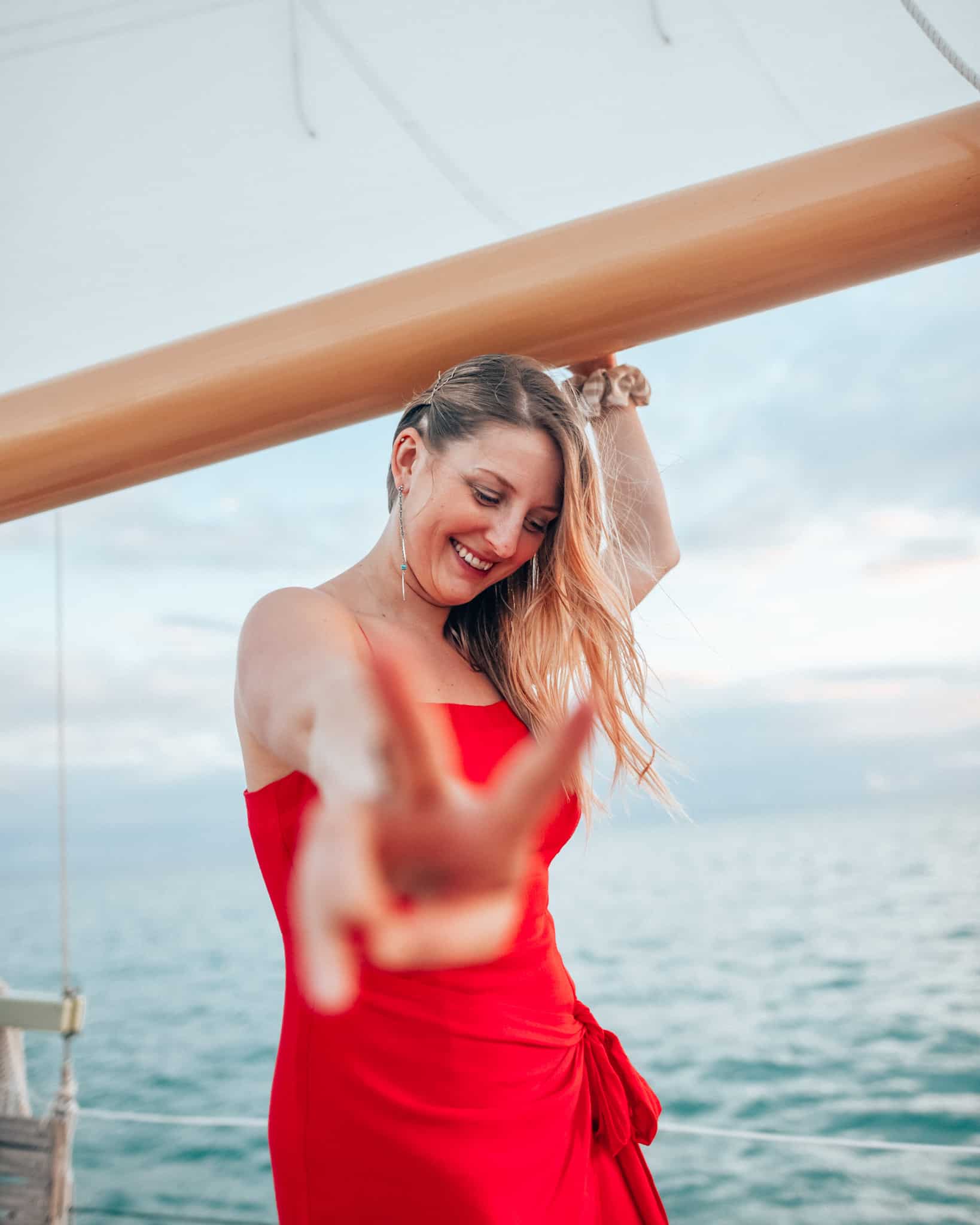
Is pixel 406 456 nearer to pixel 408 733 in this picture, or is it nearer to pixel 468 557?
pixel 468 557

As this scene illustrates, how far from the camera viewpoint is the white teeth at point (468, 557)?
1156 mm

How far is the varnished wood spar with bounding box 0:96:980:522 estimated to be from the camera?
101 centimetres

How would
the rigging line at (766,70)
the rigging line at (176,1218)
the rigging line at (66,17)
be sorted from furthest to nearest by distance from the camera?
the rigging line at (176,1218) < the rigging line at (66,17) < the rigging line at (766,70)

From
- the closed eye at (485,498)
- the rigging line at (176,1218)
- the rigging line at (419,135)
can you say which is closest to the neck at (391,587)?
the closed eye at (485,498)

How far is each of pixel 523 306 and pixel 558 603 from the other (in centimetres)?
41

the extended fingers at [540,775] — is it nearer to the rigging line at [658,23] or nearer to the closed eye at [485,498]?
the closed eye at [485,498]

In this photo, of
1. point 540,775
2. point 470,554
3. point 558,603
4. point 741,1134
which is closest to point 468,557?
point 470,554

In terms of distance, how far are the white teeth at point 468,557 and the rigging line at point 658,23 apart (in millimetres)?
788

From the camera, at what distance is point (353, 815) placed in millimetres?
527

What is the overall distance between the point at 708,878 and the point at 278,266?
3530cm

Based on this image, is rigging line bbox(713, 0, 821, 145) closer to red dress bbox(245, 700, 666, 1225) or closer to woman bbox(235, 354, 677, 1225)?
woman bbox(235, 354, 677, 1225)

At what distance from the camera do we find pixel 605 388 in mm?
1361

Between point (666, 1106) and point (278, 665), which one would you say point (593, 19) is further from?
point (666, 1106)

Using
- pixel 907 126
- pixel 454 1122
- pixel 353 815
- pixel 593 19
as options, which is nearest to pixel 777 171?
pixel 907 126
